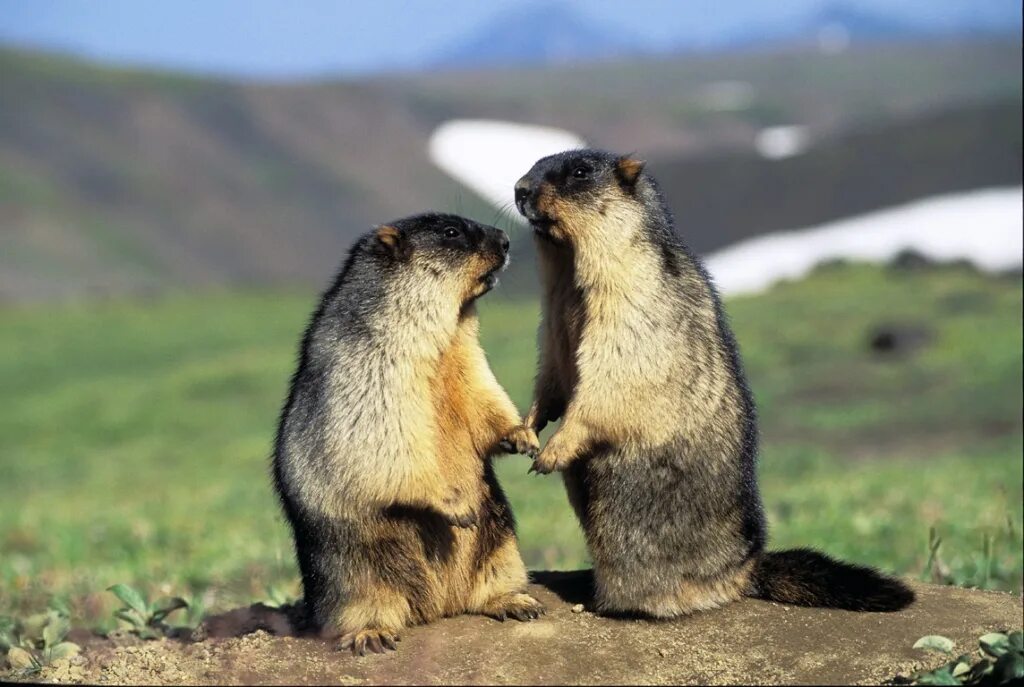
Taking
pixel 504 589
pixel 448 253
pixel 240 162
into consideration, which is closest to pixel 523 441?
pixel 504 589

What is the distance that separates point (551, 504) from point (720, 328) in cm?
867

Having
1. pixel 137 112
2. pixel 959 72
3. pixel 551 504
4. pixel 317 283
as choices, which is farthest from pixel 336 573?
pixel 959 72

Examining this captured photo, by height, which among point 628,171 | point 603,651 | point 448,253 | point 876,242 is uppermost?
point 876,242

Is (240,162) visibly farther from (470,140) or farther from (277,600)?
(277,600)

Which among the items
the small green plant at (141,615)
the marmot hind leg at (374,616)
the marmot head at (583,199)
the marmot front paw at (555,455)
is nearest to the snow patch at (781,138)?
the small green plant at (141,615)

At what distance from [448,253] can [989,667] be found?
294cm

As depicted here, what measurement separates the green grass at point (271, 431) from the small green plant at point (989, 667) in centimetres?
269

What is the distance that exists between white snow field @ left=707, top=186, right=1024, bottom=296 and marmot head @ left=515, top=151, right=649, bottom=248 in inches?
1050

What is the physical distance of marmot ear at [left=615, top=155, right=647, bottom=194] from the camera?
6109 mm

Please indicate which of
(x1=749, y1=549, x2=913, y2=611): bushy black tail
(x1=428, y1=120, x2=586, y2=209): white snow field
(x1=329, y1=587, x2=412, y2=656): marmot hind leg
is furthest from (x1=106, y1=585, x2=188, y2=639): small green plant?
(x1=428, y1=120, x2=586, y2=209): white snow field

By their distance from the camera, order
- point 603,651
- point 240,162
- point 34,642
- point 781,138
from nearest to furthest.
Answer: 1. point 603,651
2. point 34,642
3. point 240,162
4. point 781,138

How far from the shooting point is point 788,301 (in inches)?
1241

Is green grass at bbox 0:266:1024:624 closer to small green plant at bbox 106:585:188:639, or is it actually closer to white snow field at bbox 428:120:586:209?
small green plant at bbox 106:585:188:639

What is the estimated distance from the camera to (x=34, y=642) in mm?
6590
